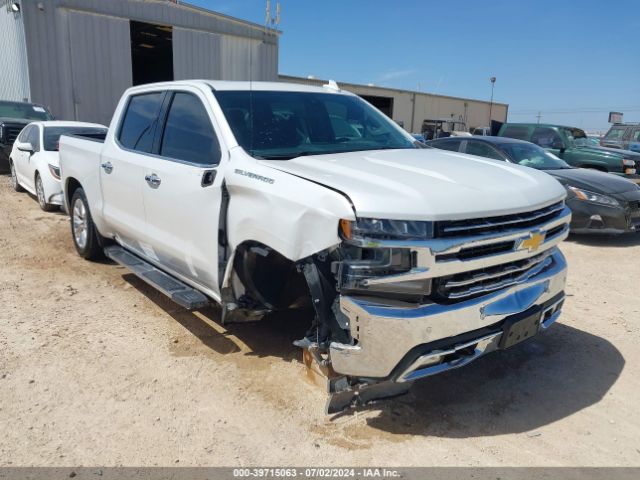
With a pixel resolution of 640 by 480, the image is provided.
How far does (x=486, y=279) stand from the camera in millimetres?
2869

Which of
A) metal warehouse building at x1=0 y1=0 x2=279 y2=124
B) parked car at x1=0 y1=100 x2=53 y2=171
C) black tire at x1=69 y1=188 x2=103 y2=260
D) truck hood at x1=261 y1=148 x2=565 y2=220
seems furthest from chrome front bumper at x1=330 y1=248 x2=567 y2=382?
metal warehouse building at x1=0 y1=0 x2=279 y2=124

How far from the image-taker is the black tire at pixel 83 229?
5.84 meters

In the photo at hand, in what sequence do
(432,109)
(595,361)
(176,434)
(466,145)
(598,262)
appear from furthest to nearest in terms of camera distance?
1. (432,109)
2. (466,145)
3. (598,262)
4. (595,361)
5. (176,434)

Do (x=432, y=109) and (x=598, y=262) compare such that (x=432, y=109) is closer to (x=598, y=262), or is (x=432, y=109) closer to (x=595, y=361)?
(x=598, y=262)

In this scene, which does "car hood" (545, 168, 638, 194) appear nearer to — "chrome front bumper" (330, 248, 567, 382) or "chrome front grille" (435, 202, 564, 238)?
"chrome front grille" (435, 202, 564, 238)

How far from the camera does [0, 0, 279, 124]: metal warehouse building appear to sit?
16547mm

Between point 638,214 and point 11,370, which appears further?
point 638,214

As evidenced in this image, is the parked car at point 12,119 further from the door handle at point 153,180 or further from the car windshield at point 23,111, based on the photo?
the door handle at point 153,180

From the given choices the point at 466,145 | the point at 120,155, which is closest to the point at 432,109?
the point at 466,145

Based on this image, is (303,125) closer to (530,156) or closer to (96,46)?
(530,156)

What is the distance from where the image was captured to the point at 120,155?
4.80 meters

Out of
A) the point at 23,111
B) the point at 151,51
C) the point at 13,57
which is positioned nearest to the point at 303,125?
the point at 23,111

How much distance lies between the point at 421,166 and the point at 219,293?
157 centimetres

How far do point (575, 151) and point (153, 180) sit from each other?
10519mm
